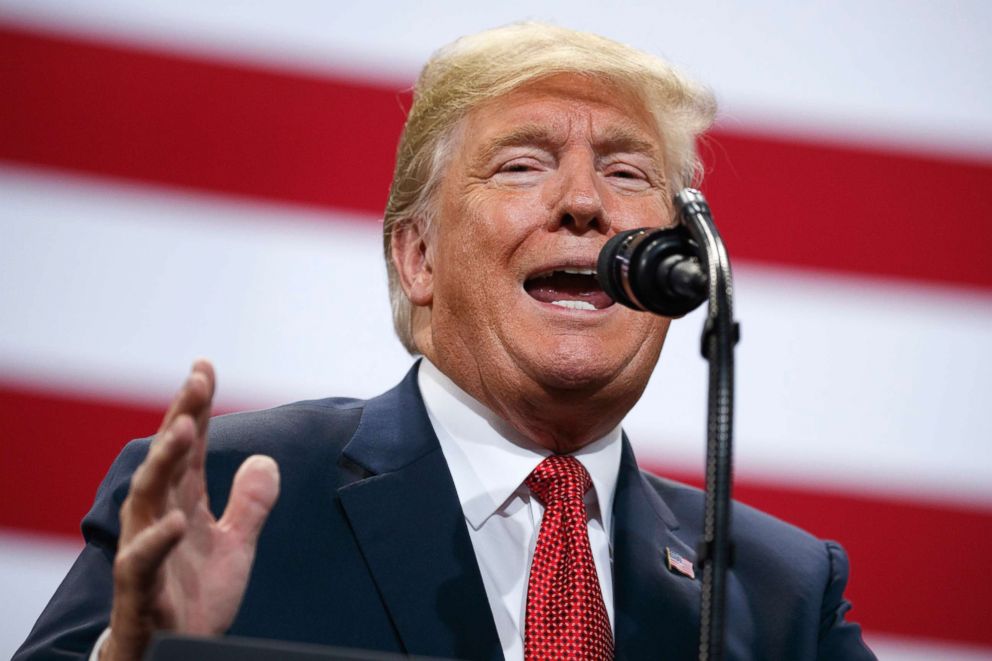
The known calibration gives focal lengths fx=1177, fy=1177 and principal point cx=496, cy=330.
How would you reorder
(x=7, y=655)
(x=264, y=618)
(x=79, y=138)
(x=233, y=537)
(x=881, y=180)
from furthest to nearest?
1. (x=881, y=180)
2. (x=79, y=138)
3. (x=7, y=655)
4. (x=264, y=618)
5. (x=233, y=537)

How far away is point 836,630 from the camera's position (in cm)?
165

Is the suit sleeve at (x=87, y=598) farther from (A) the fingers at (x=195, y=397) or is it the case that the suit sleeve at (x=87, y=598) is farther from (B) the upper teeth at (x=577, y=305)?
(B) the upper teeth at (x=577, y=305)

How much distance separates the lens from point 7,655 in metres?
2.26

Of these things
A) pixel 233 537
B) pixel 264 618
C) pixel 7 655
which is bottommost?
pixel 7 655


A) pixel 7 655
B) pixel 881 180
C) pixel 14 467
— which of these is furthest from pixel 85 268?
pixel 881 180

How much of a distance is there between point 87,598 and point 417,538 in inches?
15.1

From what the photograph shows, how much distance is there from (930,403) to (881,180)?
50cm

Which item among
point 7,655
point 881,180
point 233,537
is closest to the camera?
point 233,537

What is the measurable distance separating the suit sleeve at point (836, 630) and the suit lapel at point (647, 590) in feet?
0.67

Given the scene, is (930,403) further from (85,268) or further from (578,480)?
(85,268)

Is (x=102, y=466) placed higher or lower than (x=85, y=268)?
lower

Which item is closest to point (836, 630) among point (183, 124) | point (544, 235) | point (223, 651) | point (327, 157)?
point (544, 235)

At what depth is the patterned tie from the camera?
1.38 m

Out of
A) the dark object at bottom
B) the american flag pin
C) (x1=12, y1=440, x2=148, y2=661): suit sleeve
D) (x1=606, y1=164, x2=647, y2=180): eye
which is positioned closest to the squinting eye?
(x1=606, y1=164, x2=647, y2=180): eye
